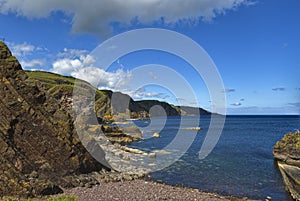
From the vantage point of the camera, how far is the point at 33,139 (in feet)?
78.9

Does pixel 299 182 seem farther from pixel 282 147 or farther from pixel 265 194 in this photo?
pixel 282 147

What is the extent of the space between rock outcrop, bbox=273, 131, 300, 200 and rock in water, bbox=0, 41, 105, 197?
21.2 meters

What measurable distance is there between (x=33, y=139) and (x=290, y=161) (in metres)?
35.7

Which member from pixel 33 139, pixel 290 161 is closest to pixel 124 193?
pixel 33 139

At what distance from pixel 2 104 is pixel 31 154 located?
531 cm

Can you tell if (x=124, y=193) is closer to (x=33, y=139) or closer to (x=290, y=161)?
(x=33, y=139)

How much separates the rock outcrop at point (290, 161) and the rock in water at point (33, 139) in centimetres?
2117

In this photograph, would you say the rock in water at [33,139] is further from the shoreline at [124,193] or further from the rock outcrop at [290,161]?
the rock outcrop at [290,161]

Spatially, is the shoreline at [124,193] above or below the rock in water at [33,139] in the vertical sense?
below

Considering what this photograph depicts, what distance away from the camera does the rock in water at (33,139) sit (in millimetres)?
20062

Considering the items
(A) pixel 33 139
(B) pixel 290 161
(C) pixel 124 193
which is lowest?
(B) pixel 290 161

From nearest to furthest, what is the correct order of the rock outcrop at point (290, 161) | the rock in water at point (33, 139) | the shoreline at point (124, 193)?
the shoreline at point (124, 193)
the rock in water at point (33, 139)
the rock outcrop at point (290, 161)

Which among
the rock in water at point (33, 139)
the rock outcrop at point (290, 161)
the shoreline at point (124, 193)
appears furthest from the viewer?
the rock outcrop at point (290, 161)

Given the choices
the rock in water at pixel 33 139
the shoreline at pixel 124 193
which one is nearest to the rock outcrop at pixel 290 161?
the shoreline at pixel 124 193
